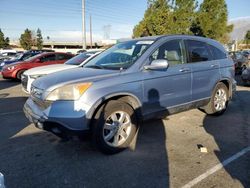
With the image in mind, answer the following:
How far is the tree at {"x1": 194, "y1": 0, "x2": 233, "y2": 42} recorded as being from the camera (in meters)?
26.3

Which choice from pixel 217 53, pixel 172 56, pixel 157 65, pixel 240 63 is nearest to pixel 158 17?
pixel 240 63

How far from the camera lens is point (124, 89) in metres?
4.26

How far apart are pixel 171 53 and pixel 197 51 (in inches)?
33.1

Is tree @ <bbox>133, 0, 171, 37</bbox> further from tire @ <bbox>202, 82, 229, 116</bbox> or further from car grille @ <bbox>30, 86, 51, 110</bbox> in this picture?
car grille @ <bbox>30, 86, 51, 110</bbox>

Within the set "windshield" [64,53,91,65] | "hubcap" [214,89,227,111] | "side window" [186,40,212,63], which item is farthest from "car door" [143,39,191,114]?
"windshield" [64,53,91,65]

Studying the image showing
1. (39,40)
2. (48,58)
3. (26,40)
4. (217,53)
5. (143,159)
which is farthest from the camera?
(39,40)

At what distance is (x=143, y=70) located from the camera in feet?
14.9

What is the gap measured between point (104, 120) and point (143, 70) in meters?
1.10

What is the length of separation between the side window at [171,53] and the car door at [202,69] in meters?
0.25

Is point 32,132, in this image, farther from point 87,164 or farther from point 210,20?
point 210,20

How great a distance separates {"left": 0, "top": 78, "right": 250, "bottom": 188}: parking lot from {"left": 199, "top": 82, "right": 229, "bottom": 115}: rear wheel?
1.28 ft

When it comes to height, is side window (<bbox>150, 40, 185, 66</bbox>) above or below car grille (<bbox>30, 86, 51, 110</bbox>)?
above

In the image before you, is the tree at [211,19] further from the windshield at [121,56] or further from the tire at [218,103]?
the windshield at [121,56]

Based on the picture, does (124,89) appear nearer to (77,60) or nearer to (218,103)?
(218,103)
